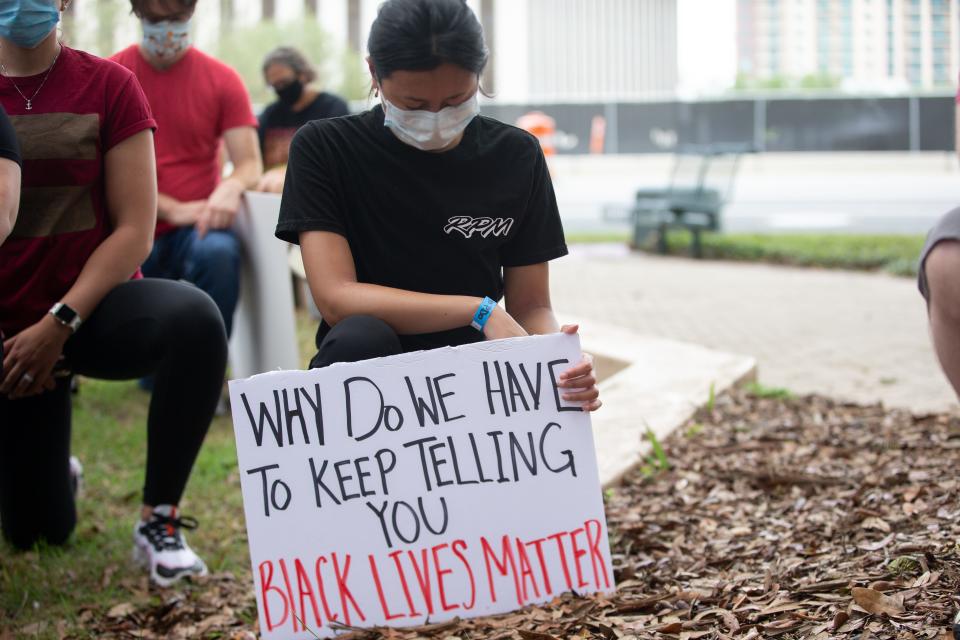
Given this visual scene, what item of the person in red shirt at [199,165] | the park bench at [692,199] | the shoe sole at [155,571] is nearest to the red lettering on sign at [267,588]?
the shoe sole at [155,571]

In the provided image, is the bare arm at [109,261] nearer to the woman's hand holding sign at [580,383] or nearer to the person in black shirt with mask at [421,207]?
the person in black shirt with mask at [421,207]

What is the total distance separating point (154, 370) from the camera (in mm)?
3209

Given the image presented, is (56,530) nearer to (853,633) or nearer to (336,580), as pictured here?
(336,580)

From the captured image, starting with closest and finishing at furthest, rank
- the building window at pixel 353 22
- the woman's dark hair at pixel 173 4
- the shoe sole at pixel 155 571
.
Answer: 1. the shoe sole at pixel 155 571
2. the woman's dark hair at pixel 173 4
3. the building window at pixel 353 22

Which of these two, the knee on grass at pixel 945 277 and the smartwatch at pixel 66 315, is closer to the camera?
the knee on grass at pixel 945 277

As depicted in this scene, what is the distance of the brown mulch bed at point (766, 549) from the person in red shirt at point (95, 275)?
434 millimetres

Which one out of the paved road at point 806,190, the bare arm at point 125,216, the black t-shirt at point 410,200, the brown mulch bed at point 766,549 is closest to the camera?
the brown mulch bed at point 766,549

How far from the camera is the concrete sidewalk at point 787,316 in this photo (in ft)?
18.9

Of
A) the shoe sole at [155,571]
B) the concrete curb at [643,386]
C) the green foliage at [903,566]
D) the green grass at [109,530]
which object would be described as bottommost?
the green grass at [109,530]

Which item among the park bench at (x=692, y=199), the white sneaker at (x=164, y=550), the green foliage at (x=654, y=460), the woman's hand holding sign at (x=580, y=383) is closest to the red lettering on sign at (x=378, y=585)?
the woman's hand holding sign at (x=580, y=383)

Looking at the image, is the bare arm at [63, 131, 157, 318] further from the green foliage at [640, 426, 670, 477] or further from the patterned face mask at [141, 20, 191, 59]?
the green foliage at [640, 426, 670, 477]

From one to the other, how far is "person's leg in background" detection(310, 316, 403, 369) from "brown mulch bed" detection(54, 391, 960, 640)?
0.60 metres

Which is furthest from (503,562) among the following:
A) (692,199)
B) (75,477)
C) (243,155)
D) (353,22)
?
(353,22)

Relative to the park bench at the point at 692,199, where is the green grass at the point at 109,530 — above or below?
below
